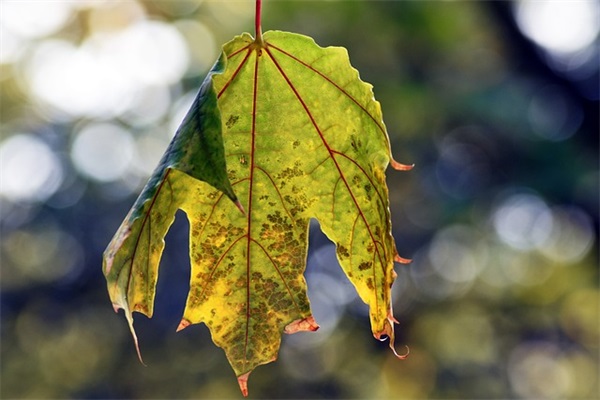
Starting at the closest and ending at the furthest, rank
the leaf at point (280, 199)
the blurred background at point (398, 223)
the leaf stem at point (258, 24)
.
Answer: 1. the leaf stem at point (258, 24)
2. the leaf at point (280, 199)
3. the blurred background at point (398, 223)

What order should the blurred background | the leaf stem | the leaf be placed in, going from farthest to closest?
the blurred background, the leaf, the leaf stem

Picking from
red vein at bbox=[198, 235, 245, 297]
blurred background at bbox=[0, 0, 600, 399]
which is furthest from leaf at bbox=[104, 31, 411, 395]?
blurred background at bbox=[0, 0, 600, 399]

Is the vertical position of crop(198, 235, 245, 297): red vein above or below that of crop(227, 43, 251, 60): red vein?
below

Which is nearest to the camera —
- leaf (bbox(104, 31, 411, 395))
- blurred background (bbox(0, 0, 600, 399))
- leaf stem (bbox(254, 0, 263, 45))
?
leaf stem (bbox(254, 0, 263, 45))

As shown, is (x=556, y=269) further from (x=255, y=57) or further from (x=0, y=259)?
(x=255, y=57)

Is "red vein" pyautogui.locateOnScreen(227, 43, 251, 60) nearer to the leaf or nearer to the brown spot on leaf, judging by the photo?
the leaf

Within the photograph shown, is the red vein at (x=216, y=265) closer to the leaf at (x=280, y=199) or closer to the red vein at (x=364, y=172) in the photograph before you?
the leaf at (x=280, y=199)

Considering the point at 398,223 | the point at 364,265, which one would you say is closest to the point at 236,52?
the point at 364,265

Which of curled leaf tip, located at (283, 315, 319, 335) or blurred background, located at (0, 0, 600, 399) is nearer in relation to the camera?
curled leaf tip, located at (283, 315, 319, 335)

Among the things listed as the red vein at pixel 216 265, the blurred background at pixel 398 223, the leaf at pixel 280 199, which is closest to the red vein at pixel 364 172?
the leaf at pixel 280 199
